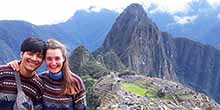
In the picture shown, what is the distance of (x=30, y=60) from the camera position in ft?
25.6

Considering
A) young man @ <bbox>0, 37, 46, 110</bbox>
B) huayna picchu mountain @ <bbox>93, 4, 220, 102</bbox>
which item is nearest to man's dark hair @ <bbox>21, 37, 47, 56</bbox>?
young man @ <bbox>0, 37, 46, 110</bbox>

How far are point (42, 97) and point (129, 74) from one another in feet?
209

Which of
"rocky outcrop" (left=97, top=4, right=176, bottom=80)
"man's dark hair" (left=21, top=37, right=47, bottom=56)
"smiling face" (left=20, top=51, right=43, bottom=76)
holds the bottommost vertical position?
"rocky outcrop" (left=97, top=4, right=176, bottom=80)

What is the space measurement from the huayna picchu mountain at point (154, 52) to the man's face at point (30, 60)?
89.2 metres

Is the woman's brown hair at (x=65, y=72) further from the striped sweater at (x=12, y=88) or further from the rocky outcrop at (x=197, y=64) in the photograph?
the rocky outcrop at (x=197, y=64)

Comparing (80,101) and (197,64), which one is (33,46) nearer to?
(80,101)

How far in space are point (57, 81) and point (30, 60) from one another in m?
0.46

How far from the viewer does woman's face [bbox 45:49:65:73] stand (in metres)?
7.80

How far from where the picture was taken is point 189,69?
639 ft

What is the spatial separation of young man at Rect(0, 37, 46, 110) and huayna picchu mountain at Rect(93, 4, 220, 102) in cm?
8915

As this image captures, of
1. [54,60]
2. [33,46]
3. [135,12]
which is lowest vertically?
[54,60]

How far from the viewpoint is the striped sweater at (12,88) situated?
7.67 meters

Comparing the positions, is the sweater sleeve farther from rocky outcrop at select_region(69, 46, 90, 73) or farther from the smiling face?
rocky outcrop at select_region(69, 46, 90, 73)

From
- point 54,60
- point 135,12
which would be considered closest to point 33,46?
point 54,60
